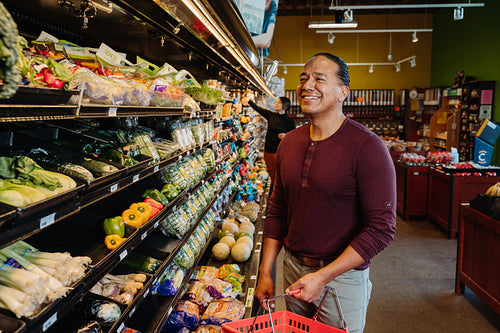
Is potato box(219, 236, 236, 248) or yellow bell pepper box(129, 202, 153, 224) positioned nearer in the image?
yellow bell pepper box(129, 202, 153, 224)

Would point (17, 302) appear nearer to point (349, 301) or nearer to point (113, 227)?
point (113, 227)

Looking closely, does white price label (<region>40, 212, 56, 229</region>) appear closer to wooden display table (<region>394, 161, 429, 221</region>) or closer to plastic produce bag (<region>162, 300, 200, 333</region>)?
plastic produce bag (<region>162, 300, 200, 333</region>)

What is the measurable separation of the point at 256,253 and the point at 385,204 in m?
2.60

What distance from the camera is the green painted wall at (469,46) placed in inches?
386

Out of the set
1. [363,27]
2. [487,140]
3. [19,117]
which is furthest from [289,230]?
[363,27]

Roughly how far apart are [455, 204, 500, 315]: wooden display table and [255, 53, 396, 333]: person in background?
2.14m

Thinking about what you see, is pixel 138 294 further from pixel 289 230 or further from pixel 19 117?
pixel 19 117

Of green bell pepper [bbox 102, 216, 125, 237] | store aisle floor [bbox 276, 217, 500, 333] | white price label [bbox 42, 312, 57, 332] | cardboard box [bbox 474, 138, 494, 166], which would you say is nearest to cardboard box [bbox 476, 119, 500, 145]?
cardboard box [bbox 474, 138, 494, 166]

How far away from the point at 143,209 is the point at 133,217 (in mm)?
87

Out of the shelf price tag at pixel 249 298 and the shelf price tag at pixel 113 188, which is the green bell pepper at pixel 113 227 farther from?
the shelf price tag at pixel 249 298

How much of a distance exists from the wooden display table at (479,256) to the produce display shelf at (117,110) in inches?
118

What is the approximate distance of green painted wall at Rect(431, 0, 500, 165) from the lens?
32.2ft

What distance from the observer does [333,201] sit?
1.75 m

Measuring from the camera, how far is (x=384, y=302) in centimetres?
378
